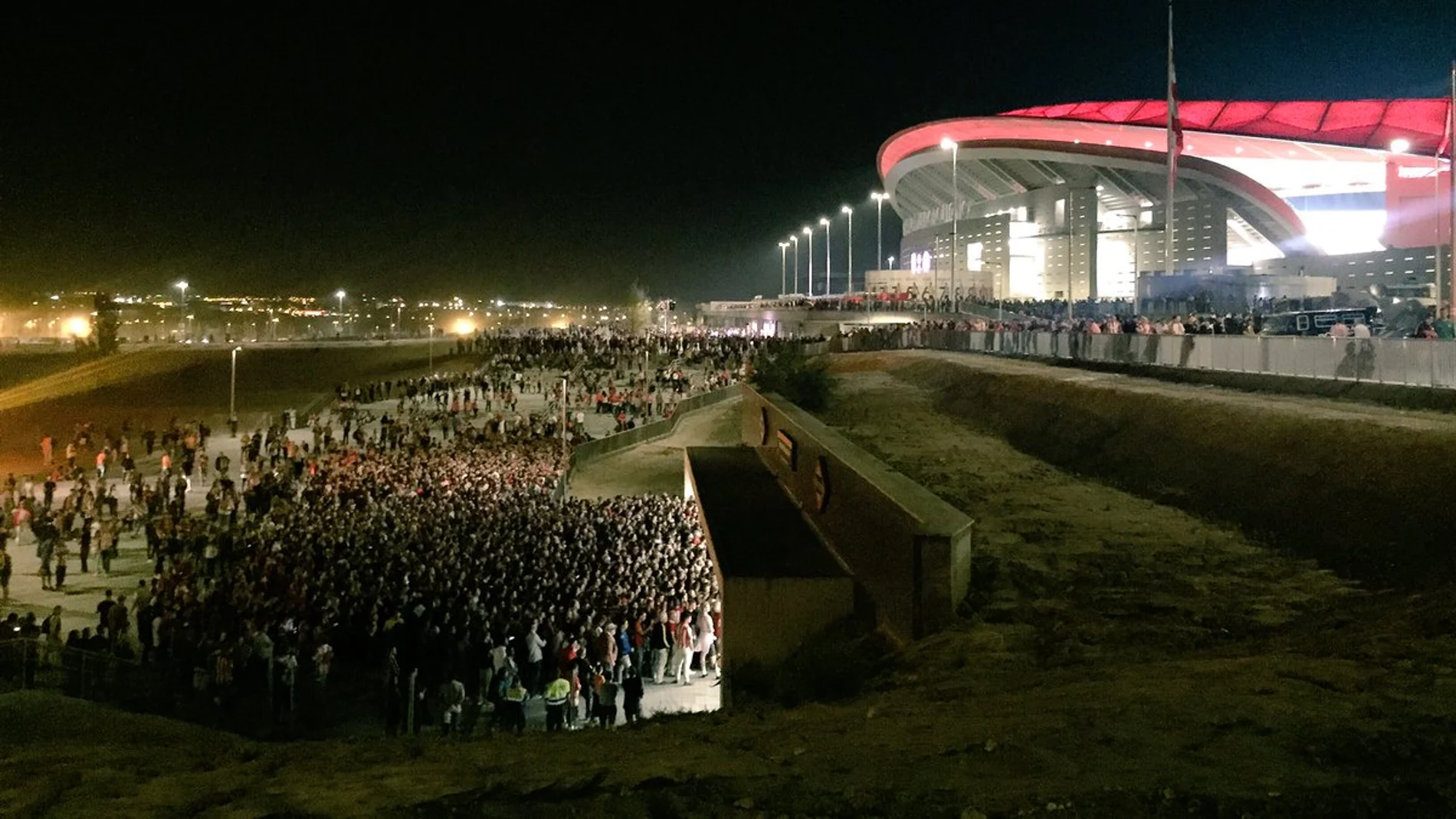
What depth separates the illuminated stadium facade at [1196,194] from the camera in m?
59.7

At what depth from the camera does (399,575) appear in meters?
14.1

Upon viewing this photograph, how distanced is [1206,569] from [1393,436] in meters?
3.07

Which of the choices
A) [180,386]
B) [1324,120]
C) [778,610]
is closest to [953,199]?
[1324,120]

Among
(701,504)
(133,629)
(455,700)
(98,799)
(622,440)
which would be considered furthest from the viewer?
(622,440)

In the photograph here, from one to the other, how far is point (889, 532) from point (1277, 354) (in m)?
10.3

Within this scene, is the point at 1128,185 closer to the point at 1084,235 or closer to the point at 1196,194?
Result: the point at 1084,235

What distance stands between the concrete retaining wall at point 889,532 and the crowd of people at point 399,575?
176 centimetres

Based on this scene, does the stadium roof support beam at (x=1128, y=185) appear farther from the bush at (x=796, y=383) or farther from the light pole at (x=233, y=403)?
the light pole at (x=233, y=403)

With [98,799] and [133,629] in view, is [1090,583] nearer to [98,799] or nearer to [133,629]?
[98,799]

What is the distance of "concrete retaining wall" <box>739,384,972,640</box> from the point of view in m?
8.95

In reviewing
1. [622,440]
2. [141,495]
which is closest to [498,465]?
[622,440]

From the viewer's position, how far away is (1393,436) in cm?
1120

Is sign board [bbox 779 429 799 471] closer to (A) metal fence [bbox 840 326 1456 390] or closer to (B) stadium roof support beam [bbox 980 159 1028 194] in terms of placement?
(A) metal fence [bbox 840 326 1456 390]

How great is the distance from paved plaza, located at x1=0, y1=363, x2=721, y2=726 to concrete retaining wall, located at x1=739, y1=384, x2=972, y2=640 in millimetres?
2244
